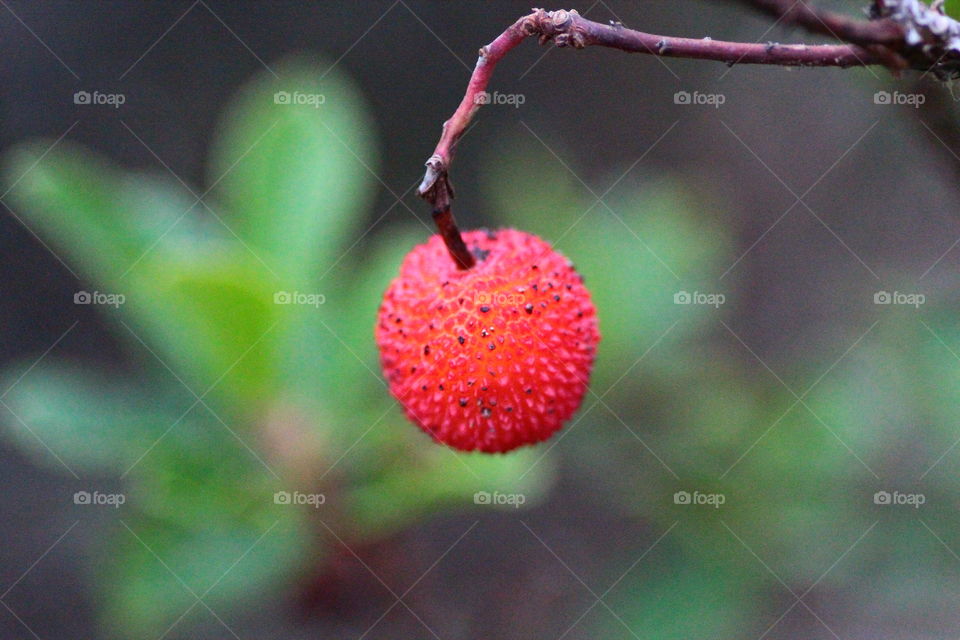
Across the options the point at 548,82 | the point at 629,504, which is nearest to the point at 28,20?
the point at 548,82

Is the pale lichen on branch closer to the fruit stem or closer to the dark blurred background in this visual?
the fruit stem

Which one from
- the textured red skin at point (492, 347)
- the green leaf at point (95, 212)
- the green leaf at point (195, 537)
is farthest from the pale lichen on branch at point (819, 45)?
the green leaf at point (195, 537)

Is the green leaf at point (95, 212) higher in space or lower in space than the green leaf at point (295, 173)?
lower

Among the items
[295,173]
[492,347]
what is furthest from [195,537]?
[492,347]

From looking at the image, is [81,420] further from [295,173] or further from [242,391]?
[295,173]

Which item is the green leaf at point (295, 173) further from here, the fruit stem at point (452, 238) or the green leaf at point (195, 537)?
the fruit stem at point (452, 238)

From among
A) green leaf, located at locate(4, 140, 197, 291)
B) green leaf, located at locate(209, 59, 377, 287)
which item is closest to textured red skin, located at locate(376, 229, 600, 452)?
green leaf, located at locate(209, 59, 377, 287)
